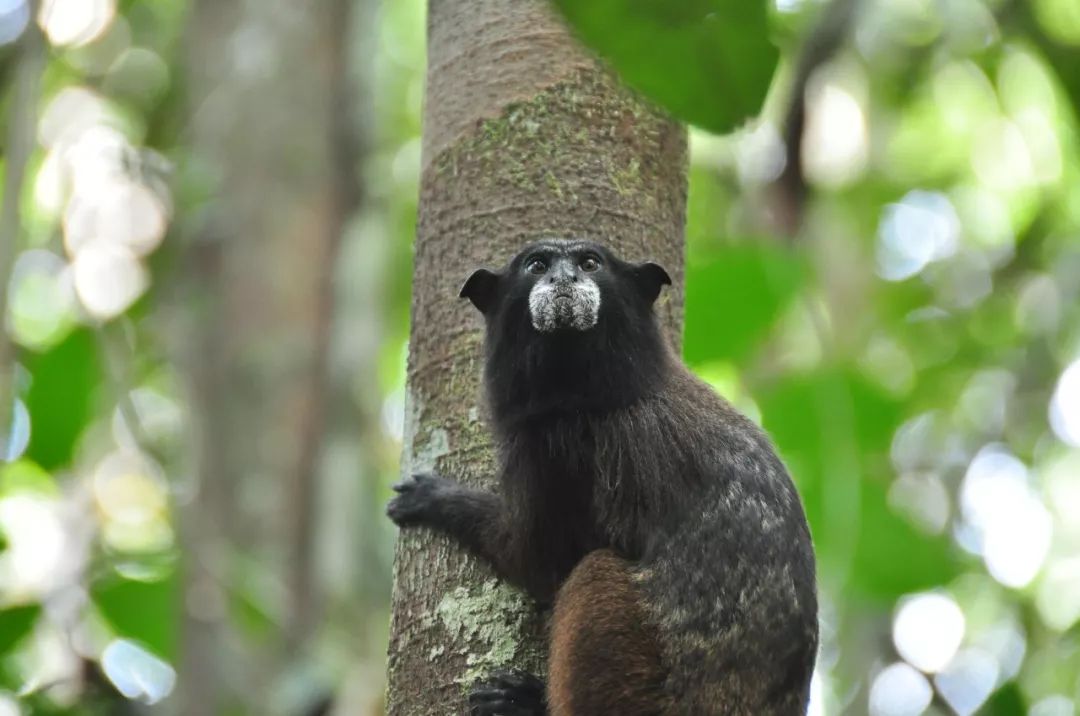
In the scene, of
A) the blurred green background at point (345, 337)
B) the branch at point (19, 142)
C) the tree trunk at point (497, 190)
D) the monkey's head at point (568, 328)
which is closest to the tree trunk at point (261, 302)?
the blurred green background at point (345, 337)

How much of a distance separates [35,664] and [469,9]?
23.5 ft

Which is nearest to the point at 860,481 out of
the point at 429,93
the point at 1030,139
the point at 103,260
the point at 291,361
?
the point at 429,93

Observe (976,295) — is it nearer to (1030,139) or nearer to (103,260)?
(1030,139)

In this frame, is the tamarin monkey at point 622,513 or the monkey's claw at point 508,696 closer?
the monkey's claw at point 508,696

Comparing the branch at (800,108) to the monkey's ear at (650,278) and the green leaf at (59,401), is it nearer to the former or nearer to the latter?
the monkey's ear at (650,278)

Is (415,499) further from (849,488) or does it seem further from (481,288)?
(849,488)

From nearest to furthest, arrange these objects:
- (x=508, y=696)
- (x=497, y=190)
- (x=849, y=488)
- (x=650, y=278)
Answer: (x=508, y=696)
(x=497, y=190)
(x=650, y=278)
(x=849, y=488)

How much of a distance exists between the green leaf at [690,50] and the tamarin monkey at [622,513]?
2.17m

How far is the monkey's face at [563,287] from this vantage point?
3.64 meters

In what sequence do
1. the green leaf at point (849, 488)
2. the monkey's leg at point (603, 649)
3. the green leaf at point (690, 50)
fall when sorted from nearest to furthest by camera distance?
the green leaf at point (690, 50) → the monkey's leg at point (603, 649) → the green leaf at point (849, 488)

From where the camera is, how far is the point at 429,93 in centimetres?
398

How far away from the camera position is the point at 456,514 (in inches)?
139

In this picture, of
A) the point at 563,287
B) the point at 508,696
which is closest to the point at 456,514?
the point at 508,696

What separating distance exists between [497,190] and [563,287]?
34 cm
